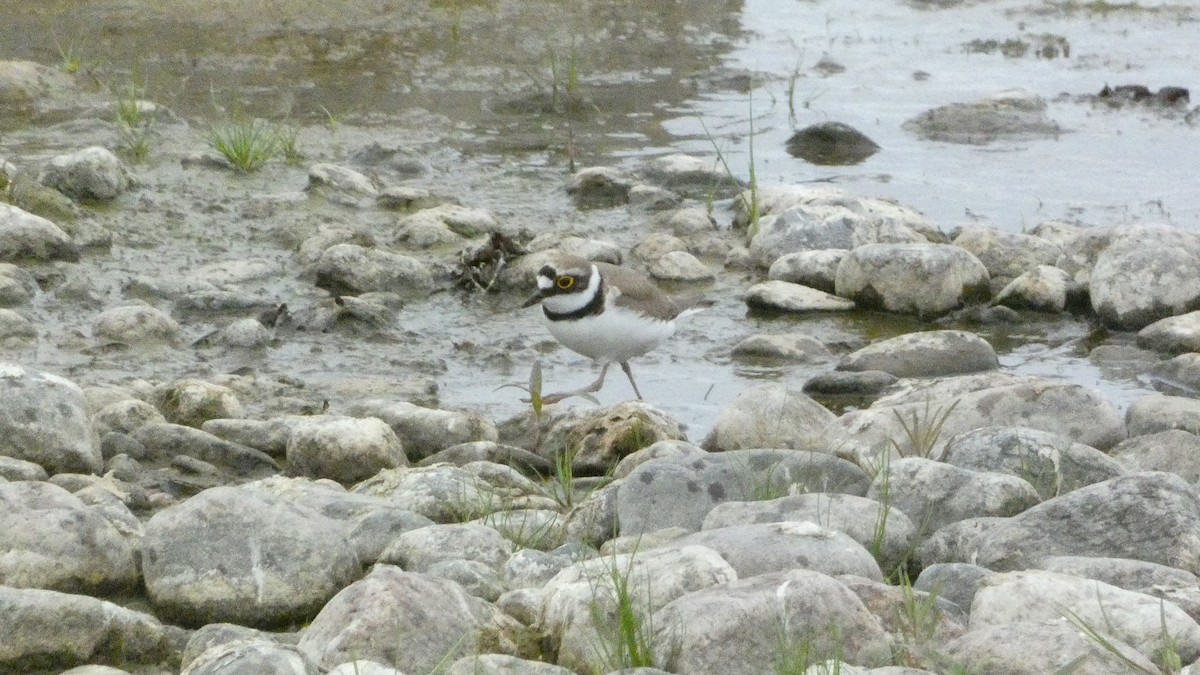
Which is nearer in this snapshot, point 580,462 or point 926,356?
point 580,462

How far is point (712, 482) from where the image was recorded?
4688 millimetres

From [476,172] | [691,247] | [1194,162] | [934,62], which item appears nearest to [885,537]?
[691,247]

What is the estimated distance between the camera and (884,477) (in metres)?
4.57

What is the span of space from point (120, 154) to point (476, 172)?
214 centimetres

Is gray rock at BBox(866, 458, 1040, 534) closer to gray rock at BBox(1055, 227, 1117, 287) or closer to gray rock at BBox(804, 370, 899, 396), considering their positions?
gray rock at BBox(804, 370, 899, 396)

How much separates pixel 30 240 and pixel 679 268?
10.5ft

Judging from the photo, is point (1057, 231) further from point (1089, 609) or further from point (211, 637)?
point (211, 637)

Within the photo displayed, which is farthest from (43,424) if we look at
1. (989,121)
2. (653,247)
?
(989,121)

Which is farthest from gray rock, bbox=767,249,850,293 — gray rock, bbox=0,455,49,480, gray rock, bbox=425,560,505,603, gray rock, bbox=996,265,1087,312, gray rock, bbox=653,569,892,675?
gray rock, bbox=653,569,892,675

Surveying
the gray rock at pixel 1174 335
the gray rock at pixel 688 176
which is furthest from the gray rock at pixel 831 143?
the gray rock at pixel 1174 335

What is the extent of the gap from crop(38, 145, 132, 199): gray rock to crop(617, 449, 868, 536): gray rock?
16.7ft

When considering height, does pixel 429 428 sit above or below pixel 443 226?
above

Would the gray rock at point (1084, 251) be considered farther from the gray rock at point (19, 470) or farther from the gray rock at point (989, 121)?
the gray rock at point (19, 470)

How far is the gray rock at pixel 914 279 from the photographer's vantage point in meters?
7.83
